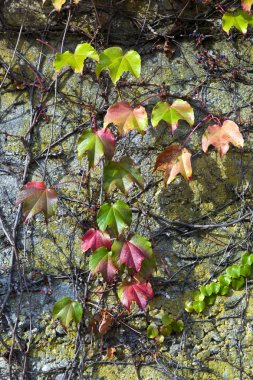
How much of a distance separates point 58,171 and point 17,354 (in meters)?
0.78

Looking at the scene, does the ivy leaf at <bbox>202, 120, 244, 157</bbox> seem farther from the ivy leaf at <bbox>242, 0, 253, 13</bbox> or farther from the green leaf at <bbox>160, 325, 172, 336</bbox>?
the green leaf at <bbox>160, 325, 172, 336</bbox>

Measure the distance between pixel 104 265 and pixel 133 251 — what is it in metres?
0.13

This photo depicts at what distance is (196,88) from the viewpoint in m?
2.33

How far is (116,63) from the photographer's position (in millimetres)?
2064

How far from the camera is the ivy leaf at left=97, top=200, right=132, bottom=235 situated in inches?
75.2

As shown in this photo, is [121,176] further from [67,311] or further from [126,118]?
[67,311]

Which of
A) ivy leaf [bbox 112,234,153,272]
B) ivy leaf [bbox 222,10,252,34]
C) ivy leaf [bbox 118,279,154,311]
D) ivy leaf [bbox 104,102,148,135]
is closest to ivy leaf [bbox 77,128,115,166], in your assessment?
ivy leaf [bbox 104,102,148,135]

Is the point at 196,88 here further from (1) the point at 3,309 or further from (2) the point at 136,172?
(1) the point at 3,309

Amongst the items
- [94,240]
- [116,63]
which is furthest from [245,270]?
[116,63]

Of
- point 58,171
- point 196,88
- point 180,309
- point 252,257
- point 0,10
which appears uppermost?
point 0,10

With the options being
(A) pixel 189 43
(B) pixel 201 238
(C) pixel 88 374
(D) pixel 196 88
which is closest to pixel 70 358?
(C) pixel 88 374

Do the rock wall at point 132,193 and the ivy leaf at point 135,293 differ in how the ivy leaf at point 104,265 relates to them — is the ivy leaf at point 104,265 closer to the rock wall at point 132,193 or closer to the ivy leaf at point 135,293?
the ivy leaf at point 135,293

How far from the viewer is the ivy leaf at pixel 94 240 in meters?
2.01

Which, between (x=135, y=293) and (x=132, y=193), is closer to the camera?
(x=135, y=293)
